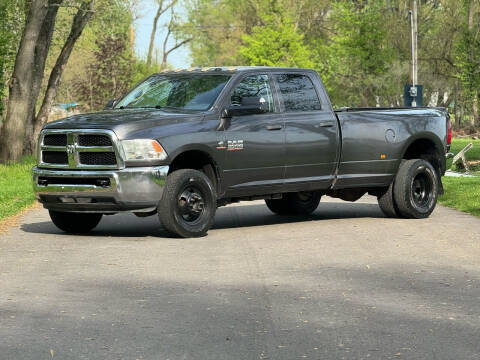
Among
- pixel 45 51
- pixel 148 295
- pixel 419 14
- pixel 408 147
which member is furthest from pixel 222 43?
pixel 148 295

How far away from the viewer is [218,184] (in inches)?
515

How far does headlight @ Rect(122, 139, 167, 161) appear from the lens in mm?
12195

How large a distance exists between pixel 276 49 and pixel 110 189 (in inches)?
2411

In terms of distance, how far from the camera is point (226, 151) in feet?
42.6

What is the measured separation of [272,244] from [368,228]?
2.17 m

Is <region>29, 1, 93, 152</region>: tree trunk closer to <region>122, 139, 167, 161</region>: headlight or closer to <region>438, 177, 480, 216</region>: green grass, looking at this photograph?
<region>438, 177, 480, 216</region>: green grass

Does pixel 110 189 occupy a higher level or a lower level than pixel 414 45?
lower

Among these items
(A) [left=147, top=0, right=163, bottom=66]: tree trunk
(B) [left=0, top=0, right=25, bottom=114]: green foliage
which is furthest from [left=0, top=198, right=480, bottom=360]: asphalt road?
(A) [left=147, top=0, right=163, bottom=66]: tree trunk

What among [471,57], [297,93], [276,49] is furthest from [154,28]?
[297,93]

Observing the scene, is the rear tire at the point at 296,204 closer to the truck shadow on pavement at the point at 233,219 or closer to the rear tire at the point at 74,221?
the truck shadow on pavement at the point at 233,219

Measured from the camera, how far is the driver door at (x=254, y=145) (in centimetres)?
1309

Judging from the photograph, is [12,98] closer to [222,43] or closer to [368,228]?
[368,228]

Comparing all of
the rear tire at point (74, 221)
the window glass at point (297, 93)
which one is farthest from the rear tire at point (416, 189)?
the rear tire at point (74, 221)

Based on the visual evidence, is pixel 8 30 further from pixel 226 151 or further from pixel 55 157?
pixel 226 151
